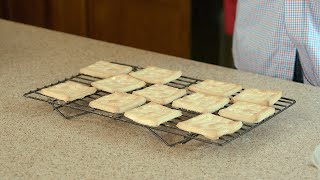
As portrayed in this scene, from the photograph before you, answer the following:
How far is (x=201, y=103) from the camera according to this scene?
1407mm

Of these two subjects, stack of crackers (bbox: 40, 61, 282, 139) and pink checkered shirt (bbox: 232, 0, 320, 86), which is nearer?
stack of crackers (bbox: 40, 61, 282, 139)

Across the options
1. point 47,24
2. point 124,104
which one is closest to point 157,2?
point 47,24

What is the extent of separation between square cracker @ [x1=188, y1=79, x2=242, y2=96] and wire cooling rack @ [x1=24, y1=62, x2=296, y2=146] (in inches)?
2.3

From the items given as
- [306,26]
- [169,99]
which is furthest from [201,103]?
[306,26]

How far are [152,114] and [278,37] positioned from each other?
83 centimetres

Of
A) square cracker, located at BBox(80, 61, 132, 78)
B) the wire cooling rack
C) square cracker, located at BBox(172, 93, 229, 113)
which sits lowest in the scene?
the wire cooling rack

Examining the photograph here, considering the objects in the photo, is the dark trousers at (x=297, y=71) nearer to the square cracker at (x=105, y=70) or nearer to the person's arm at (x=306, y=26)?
the person's arm at (x=306, y=26)

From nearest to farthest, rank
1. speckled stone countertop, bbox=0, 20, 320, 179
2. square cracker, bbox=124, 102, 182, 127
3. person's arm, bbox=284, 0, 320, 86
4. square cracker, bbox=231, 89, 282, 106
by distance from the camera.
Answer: speckled stone countertop, bbox=0, 20, 320, 179
square cracker, bbox=124, 102, 182, 127
square cracker, bbox=231, 89, 282, 106
person's arm, bbox=284, 0, 320, 86

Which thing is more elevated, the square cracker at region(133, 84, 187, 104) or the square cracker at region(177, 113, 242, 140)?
the square cracker at region(133, 84, 187, 104)

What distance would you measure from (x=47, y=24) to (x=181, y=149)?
2.79 metres

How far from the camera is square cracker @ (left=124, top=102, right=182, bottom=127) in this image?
1298mm

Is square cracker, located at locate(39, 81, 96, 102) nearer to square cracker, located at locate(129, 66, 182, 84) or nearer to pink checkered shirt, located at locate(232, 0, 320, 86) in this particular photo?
→ square cracker, located at locate(129, 66, 182, 84)

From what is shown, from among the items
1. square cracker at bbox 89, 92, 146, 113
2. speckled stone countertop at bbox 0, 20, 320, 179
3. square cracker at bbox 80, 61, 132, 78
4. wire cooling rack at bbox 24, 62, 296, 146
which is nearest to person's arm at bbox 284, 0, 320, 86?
speckled stone countertop at bbox 0, 20, 320, 179

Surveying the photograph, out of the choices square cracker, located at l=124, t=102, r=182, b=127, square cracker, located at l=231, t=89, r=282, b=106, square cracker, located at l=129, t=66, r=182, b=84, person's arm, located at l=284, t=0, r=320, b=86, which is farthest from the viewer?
person's arm, located at l=284, t=0, r=320, b=86
